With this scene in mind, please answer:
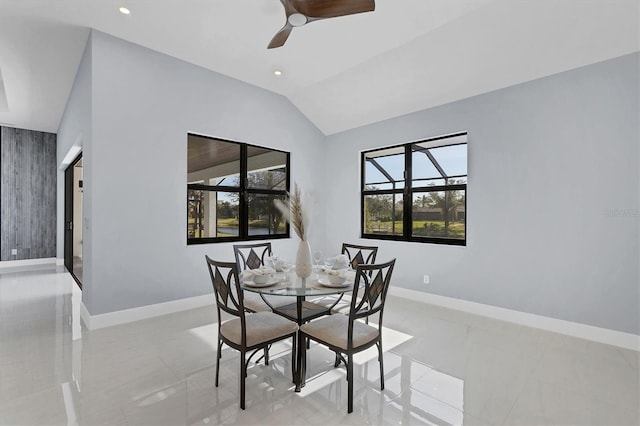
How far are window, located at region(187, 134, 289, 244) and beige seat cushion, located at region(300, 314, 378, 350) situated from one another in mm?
2616

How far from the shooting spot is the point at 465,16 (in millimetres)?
3025

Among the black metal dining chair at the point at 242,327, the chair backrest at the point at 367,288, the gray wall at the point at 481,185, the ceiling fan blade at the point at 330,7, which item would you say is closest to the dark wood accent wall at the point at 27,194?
the gray wall at the point at 481,185

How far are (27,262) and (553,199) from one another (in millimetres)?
9940

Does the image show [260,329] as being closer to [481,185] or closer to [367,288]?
[367,288]

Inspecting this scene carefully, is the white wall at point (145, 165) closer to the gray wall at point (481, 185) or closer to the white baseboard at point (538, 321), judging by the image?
the gray wall at point (481, 185)

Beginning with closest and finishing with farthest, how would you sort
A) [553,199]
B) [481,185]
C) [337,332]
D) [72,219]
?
[337,332] < [553,199] < [481,185] < [72,219]

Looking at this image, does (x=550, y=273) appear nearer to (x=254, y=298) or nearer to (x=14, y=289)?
(x=254, y=298)

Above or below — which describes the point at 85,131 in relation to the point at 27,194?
above

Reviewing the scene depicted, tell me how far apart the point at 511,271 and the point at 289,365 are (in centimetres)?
279

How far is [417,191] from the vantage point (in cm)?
462

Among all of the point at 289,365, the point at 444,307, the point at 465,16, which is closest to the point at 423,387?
the point at 289,365

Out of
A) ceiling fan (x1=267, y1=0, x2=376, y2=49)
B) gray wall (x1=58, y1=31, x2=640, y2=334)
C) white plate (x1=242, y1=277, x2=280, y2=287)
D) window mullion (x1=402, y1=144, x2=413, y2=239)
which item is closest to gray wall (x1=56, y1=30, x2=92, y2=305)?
gray wall (x1=58, y1=31, x2=640, y2=334)

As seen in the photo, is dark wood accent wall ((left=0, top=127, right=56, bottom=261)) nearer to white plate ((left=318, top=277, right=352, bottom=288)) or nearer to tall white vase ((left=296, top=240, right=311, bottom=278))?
tall white vase ((left=296, top=240, right=311, bottom=278))

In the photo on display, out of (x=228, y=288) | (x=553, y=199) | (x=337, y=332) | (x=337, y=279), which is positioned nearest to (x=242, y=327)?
(x=228, y=288)
